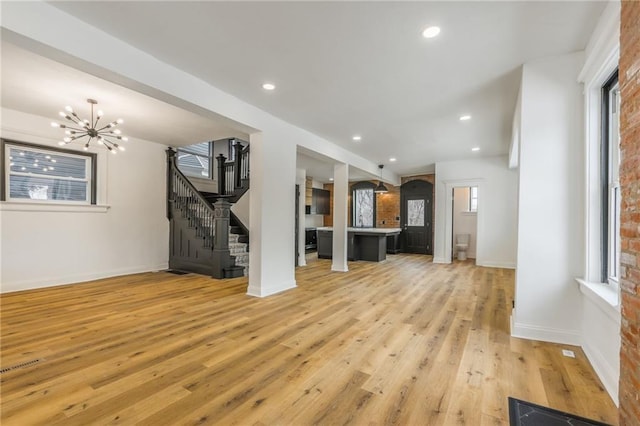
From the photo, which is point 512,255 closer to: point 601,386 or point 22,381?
point 601,386

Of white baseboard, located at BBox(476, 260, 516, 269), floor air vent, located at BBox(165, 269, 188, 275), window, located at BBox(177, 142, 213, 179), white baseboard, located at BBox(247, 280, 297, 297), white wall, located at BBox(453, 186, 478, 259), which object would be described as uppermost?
window, located at BBox(177, 142, 213, 179)

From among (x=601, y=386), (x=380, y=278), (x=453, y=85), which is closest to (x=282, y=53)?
(x=453, y=85)

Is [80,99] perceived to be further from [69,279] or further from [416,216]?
[416,216]

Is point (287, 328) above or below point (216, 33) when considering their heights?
below

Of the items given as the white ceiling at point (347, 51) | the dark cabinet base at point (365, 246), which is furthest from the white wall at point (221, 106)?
the dark cabinet base at point (365, 246)

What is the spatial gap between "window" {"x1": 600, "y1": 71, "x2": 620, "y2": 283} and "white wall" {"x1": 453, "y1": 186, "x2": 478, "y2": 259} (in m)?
6.78

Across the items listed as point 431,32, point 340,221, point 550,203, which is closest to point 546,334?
point 550,203

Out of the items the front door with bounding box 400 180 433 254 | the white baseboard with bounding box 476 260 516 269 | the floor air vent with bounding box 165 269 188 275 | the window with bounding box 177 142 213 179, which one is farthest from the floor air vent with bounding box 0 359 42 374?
the front door with bounding box 400 180 433 254

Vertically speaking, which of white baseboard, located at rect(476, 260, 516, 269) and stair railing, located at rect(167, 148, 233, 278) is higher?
stair railing, located at rect(167, 148, 233, 278)

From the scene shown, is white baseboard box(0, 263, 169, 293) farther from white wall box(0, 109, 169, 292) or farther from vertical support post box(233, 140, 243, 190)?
vertical support post box(233, 140, 243, 190)

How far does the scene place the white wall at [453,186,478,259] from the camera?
29.5ft

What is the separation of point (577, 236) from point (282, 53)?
10.7 feet

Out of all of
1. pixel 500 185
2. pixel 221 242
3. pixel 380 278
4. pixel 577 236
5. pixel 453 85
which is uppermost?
pixel 453 85

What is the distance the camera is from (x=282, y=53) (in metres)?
2.72
